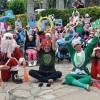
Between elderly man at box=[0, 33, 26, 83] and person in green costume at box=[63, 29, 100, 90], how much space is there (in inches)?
48.3

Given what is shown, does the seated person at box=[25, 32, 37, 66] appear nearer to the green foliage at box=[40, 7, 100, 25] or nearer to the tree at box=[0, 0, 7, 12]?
the green foliage at box=[40, 7, 100, 25]

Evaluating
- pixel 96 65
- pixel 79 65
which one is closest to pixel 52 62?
pixel 79 65

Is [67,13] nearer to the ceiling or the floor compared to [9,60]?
nearer to the ceiling

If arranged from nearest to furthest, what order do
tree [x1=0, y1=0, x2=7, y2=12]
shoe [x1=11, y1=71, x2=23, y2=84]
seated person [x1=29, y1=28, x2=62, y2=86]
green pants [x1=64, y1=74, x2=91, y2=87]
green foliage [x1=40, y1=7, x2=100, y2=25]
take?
green pants [x1=64, y1=74, x2=91, y2=87], seated person [x1=29, y1=28, x2=62, y2=86], shoe [x1=11, y1=71, x2=23, y2=84], green foliage [x1=40, y1=7, x2=100, y2=25], tree [x1=0, y1=0, x2=7, y2=12]

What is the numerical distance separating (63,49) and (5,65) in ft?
11.1

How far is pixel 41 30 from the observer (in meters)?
12.6

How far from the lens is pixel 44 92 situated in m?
7.82

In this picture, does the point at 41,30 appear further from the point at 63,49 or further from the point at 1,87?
the point at 1,87

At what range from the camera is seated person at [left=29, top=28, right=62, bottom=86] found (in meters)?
8.63

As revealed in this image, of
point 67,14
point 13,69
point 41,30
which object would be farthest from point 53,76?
point 67,14

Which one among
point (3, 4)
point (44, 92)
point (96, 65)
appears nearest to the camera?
point (44, 92)

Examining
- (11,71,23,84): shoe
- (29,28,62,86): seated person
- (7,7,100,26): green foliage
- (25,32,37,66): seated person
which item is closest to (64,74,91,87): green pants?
(29,28,62,86): seated person

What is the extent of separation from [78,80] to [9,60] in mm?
1782

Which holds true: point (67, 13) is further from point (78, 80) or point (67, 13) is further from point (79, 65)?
point (78, 80)
